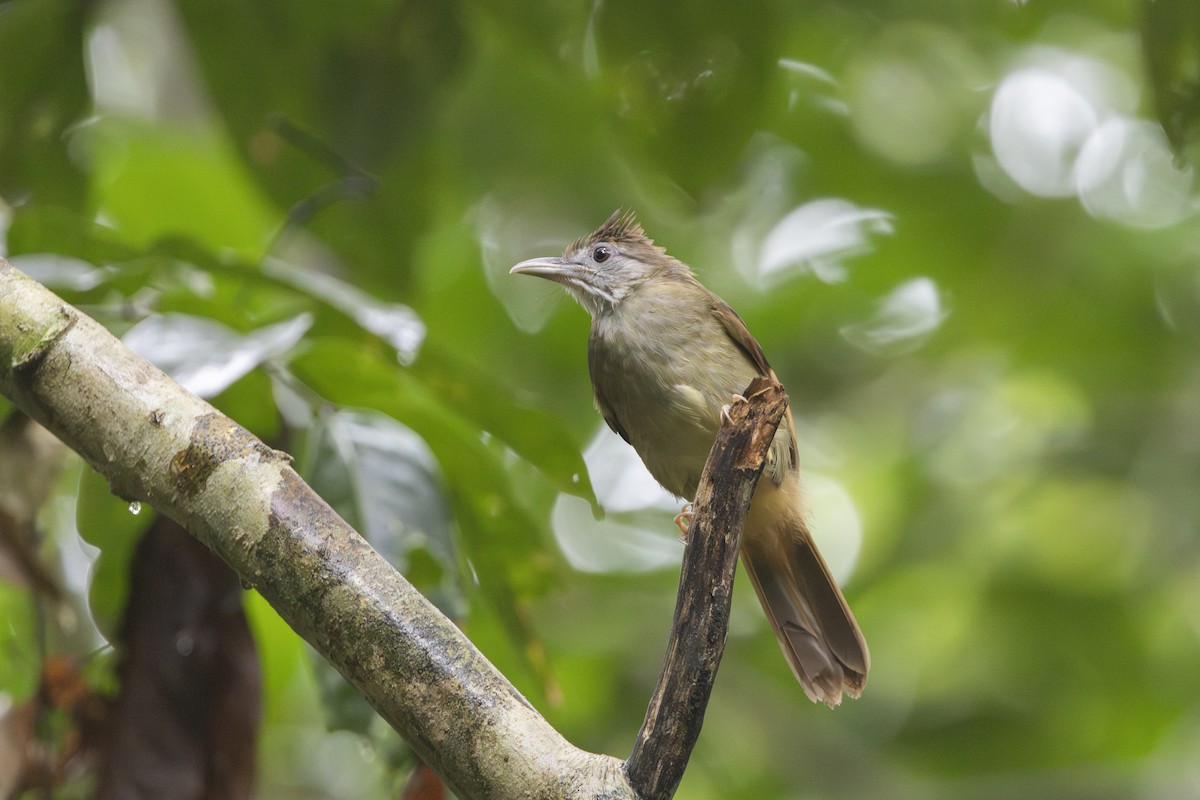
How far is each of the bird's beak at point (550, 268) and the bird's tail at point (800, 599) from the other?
97 centimetres

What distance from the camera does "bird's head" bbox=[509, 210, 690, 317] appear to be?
12.5 feet

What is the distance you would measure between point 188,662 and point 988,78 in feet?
14.3

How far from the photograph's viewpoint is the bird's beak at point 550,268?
3.96 metres

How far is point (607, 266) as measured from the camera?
13.0 ft

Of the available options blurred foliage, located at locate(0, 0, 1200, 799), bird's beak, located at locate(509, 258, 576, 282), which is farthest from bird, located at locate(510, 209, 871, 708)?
blurred foliage, located at locate(0, 0, 1200, 799)

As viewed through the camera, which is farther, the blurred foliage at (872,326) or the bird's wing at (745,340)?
the blurred foliage at (872,326)

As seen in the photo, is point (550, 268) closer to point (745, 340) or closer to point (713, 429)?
point (745, 340)

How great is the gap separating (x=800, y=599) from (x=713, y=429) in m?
0.60

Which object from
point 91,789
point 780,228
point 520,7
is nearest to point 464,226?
point 780,228

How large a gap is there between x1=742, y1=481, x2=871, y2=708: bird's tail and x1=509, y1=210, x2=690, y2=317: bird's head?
0.77 meters

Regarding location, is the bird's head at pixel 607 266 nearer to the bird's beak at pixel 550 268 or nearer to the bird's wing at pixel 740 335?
the bird's beak at pixel 550 268

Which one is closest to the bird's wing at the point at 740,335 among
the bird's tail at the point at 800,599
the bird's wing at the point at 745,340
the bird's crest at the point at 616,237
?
the bird's wing at the point at 745,340

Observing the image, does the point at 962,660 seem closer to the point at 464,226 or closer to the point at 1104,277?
the point at 1104,277

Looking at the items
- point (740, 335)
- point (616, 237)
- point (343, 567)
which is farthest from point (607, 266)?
point (343, 567)
